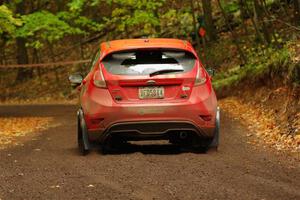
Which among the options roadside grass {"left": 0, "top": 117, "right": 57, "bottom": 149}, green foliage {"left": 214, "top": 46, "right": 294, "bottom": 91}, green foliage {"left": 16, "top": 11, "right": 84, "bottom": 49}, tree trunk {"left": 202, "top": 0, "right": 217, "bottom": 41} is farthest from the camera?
tree trunk {"left": 202, "top": 0, "right": 217, "bottom": 41}

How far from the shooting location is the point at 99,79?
9805mm

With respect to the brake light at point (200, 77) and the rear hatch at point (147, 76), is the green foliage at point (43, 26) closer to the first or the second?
the rear hatch at point (147, 76)

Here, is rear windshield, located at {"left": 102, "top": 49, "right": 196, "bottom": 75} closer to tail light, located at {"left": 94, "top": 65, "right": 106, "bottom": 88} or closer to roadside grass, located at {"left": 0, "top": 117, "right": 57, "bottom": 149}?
tail light, located at {"left": 94, "top": 65, "right": 106, "bottom": 88}

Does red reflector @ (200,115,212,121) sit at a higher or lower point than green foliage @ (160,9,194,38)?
higher

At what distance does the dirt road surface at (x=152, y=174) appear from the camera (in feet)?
22.2

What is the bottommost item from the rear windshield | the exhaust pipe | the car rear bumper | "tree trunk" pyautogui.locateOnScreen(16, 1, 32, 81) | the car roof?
"tree trunk" pyautogui.locateOnScreen(16, 1, 32, 81)

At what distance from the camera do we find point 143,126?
9.66 m

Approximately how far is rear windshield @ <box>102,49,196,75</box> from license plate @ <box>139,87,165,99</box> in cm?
24

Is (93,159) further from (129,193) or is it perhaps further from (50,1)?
(50,1)

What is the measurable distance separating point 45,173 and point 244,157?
3090 mm

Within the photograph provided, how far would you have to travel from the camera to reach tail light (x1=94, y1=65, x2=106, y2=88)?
975 cm

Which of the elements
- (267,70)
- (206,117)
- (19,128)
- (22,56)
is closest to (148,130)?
(206,117)

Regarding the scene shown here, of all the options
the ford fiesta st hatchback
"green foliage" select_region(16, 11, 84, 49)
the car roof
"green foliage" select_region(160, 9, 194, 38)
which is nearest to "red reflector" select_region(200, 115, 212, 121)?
the ford fiesta st hatchback

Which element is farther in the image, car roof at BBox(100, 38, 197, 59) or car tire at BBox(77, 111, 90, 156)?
car tire at BBox(77, 111, 90, 156)
